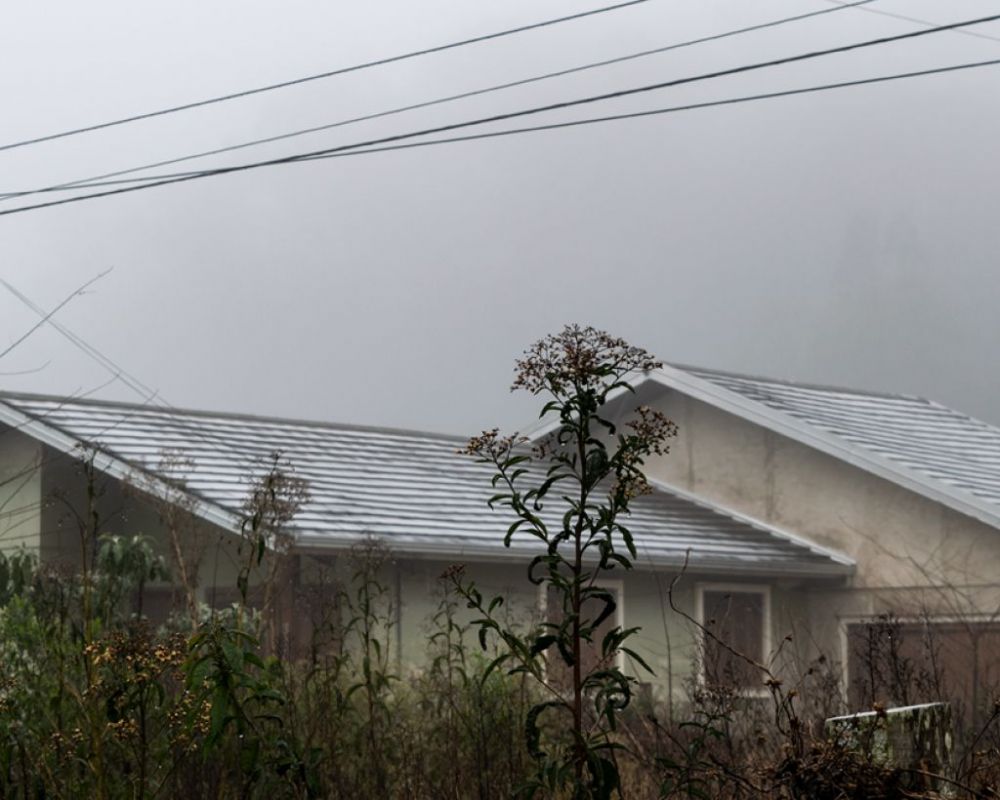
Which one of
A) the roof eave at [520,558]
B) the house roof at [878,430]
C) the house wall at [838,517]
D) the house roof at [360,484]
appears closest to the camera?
the roof eave at [520,558]

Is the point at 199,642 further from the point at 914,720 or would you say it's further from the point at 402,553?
the point at 402,553

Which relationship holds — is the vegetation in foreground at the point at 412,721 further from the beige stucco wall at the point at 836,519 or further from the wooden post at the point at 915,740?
the beige stucco wall at the point at 836,519

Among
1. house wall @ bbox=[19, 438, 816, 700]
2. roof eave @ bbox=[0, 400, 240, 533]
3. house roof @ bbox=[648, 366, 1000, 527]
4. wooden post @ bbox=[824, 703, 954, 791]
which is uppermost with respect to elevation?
house roof @ bbox=[648, 366, 1000, 527]

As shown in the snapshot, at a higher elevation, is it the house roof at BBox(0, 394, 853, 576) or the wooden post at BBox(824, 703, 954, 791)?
the house roof at BBox(0, 394, 853, 576)

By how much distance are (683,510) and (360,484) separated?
547cm

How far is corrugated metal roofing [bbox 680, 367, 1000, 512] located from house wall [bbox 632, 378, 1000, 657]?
0.44m

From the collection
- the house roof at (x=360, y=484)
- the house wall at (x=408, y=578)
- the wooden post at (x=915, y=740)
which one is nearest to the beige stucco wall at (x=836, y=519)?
the house roof at (x=360, y=484)

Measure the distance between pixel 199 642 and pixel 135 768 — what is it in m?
1.76

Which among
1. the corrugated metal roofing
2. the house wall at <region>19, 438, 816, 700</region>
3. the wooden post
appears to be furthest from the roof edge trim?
the wooden post

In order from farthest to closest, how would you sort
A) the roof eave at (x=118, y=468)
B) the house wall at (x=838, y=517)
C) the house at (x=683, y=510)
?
the house wall at (x=838, y=517) → the house at (x=683, y=510) → the roof eave at (x=118, y=468)

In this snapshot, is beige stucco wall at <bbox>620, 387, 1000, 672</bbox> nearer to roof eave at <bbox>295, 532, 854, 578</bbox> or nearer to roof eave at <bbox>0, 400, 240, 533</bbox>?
roof eave at <bbox>295, 532, 854, 578</bbox>

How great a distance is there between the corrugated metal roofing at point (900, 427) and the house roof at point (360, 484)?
1662mm

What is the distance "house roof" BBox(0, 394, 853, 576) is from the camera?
1833cm

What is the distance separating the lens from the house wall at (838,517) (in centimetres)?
2141
